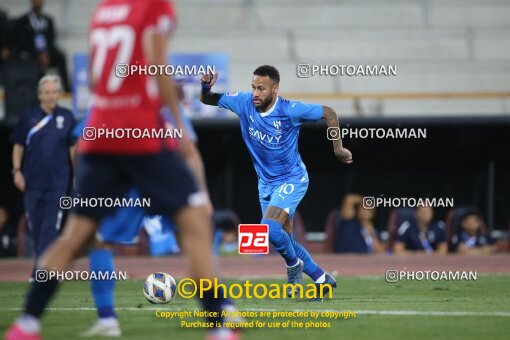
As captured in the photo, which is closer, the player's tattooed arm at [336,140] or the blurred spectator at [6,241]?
the player's tattooed arm at [336,140]

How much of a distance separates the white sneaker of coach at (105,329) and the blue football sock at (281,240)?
10.6 ft

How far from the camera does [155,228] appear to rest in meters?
18.6

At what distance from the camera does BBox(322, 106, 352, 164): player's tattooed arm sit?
10.4m

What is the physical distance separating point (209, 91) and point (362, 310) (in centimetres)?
301

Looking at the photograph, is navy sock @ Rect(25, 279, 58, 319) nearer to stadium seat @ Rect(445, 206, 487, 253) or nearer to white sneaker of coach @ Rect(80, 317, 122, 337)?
white sneaker of coach @ Rect(80, 317, 122, 337)

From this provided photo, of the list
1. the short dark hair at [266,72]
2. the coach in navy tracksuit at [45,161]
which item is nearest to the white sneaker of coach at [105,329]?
the short dark hair at [266,72]

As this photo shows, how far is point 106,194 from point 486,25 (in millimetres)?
19494

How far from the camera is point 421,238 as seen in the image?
738 inches

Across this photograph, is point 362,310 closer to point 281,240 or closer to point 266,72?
point 281,240

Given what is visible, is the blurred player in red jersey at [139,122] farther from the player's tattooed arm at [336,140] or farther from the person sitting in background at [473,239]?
the person sitting in background at [473,239]

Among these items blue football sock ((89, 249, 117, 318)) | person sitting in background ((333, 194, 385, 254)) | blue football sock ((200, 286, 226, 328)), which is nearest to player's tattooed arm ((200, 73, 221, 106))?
blue football sock ((89, 249, 117, 318))

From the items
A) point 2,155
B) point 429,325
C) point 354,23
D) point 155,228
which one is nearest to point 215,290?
point 429,325

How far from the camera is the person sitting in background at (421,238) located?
60.7ft

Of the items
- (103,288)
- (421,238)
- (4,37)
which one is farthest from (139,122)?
(4,37)
